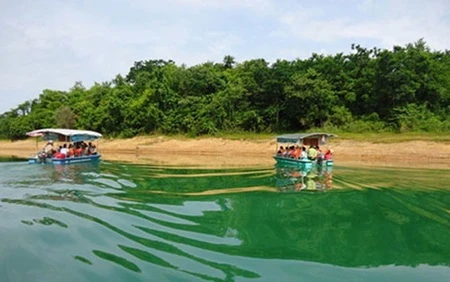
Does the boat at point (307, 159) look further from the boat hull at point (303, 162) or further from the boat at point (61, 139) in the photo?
the boat at point (61, 139)

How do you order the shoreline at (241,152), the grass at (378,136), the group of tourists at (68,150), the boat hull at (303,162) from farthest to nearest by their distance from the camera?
1. the grass at (378,136)
2. the shoreline at (241,152)
3. the group of tourists at (68,150)
4. the boat hull at (303,162)

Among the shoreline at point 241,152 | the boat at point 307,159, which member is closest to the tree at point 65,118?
the shoreline at point 241,152

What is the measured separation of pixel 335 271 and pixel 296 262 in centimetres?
63

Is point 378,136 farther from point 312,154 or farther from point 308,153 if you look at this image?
point 312,154

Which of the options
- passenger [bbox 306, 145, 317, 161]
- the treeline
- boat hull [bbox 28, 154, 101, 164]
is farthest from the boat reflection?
the treeline

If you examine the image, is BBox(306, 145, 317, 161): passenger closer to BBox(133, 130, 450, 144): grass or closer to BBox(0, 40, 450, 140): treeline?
BBox(133, 130, 450, 144): grass

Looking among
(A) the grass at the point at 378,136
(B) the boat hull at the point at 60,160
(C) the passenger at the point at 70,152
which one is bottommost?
(B) the boat hull at the point at 60,160

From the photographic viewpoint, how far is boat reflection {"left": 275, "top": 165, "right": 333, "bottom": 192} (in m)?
14.6

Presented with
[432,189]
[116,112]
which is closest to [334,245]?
[432,189]

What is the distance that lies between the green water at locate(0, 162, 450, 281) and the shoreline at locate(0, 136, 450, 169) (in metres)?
12.5

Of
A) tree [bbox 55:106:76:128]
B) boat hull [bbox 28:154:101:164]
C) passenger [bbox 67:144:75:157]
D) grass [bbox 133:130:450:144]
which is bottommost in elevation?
boat hull [bbox 28:154:101:164]

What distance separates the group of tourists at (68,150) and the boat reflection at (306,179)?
13.3 metres

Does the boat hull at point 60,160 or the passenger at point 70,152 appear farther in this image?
the passenger at point 70,152

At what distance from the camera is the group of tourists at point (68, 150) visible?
24.8 m
